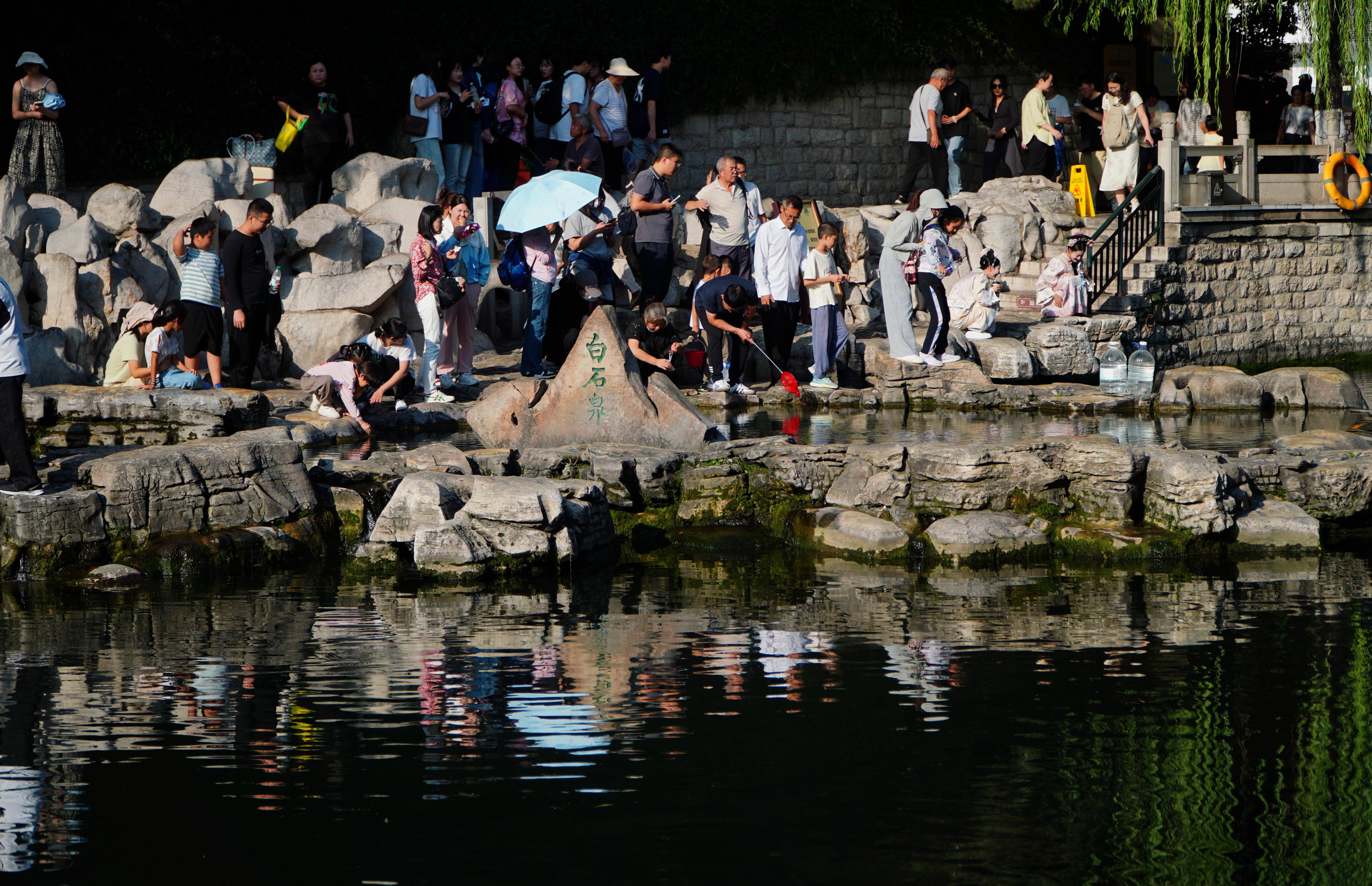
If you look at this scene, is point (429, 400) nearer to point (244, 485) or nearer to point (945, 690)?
point (244, 485)

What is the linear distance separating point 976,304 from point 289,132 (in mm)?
7516

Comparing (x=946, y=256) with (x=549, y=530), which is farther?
(x=946, y=256)

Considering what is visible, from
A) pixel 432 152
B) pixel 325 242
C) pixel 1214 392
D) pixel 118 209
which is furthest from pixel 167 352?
pixel 1214 392

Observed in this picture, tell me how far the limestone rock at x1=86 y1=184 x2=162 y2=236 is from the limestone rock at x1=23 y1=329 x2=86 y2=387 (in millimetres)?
1609

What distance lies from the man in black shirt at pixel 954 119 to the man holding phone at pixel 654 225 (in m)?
5.83

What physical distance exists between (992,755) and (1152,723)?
0.80 m

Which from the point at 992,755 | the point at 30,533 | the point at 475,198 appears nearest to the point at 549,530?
the point at 30,533

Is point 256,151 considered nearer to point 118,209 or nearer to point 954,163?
point 118,209

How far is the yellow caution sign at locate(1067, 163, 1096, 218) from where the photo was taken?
760 inches

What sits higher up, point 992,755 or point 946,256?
point 946,256

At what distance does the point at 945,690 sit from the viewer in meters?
6.77

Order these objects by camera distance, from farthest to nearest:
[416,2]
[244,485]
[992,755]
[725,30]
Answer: [725,30], [416,2], [244,485], [992,755]

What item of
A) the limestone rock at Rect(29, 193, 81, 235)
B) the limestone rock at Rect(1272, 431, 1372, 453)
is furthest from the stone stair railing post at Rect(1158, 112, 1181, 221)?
the limestone rock at Rect(29, 193, 81, 235)

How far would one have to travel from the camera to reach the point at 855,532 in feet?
32.1
